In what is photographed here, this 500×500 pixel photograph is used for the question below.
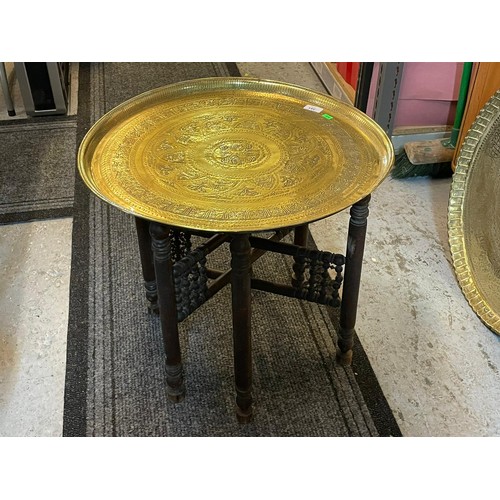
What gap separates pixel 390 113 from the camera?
2609 millimetres

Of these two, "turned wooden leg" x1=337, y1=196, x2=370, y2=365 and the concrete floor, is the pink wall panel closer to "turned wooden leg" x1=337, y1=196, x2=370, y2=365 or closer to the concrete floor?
the concrete floor

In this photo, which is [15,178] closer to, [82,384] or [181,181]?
[82,384]

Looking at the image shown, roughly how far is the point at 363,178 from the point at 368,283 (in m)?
0.72


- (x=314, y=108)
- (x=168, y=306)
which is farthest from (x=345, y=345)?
(x=314, y=108)

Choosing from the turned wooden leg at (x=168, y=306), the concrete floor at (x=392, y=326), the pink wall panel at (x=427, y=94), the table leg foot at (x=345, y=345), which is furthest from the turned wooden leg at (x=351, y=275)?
the pink wall panel at (x=427, y=94)

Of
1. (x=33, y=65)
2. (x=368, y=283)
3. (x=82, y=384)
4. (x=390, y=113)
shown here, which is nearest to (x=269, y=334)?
(x=368, y=283)

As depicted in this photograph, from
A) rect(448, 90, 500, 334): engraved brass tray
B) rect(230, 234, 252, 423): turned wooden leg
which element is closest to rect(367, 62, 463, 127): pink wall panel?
rect(448, 90, 500, 334): engraved brass tray

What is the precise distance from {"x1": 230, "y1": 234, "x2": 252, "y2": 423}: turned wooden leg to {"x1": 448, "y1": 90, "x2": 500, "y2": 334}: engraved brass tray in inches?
33.1

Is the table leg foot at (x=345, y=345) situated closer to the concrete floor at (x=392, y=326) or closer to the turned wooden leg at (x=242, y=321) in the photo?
the concrete floor at (x=392, y=326)

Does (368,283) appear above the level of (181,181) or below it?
below

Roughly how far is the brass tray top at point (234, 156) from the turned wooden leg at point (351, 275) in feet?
0.31

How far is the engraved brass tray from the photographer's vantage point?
1.92m

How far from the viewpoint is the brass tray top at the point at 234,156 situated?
1.29 meters

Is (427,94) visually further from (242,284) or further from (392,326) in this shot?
(242,284)
